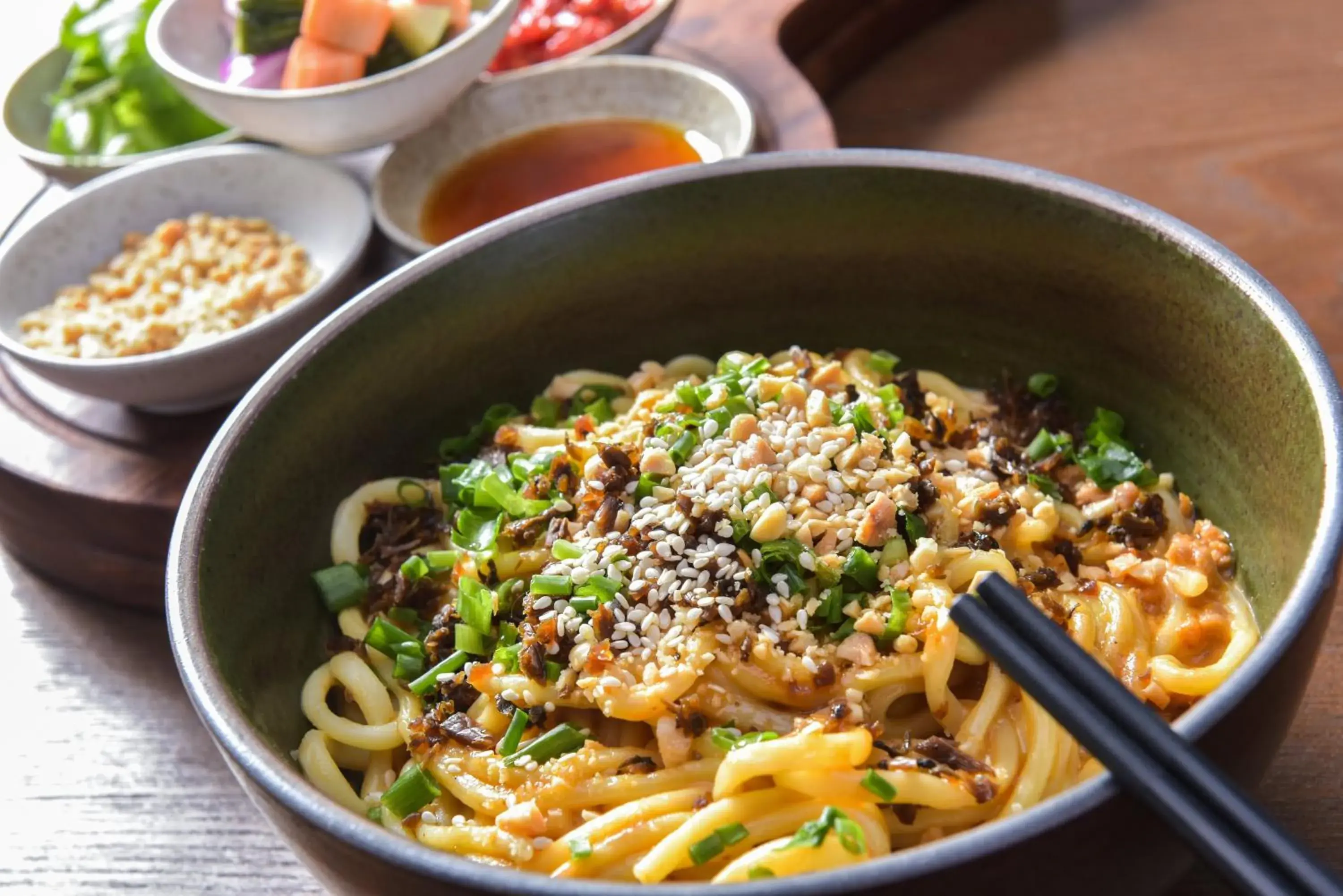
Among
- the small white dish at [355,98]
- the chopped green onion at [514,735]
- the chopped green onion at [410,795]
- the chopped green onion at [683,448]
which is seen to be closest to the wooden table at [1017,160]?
the chopped green onion at [410,795]

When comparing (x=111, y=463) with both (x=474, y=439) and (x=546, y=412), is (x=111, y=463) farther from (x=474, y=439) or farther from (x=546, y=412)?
(x=546, y=412)

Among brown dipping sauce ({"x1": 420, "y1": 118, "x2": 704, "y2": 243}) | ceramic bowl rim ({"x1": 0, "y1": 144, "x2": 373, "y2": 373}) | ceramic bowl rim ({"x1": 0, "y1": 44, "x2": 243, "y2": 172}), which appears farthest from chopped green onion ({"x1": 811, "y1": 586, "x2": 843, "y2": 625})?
ceramic bowl rim ({"x1": 0, "y1": 44, "x2": 243, "y2": 172})

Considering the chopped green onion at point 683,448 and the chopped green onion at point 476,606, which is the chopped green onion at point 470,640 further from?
the chopped green onion at point 683,448

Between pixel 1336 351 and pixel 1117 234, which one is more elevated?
pixel 1117 234

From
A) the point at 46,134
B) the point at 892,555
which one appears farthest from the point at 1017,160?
the point at 46,134

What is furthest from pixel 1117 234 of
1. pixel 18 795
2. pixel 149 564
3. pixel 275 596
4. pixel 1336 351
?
pixel 18 795

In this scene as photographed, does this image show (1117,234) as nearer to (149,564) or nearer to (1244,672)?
(1244,672)
